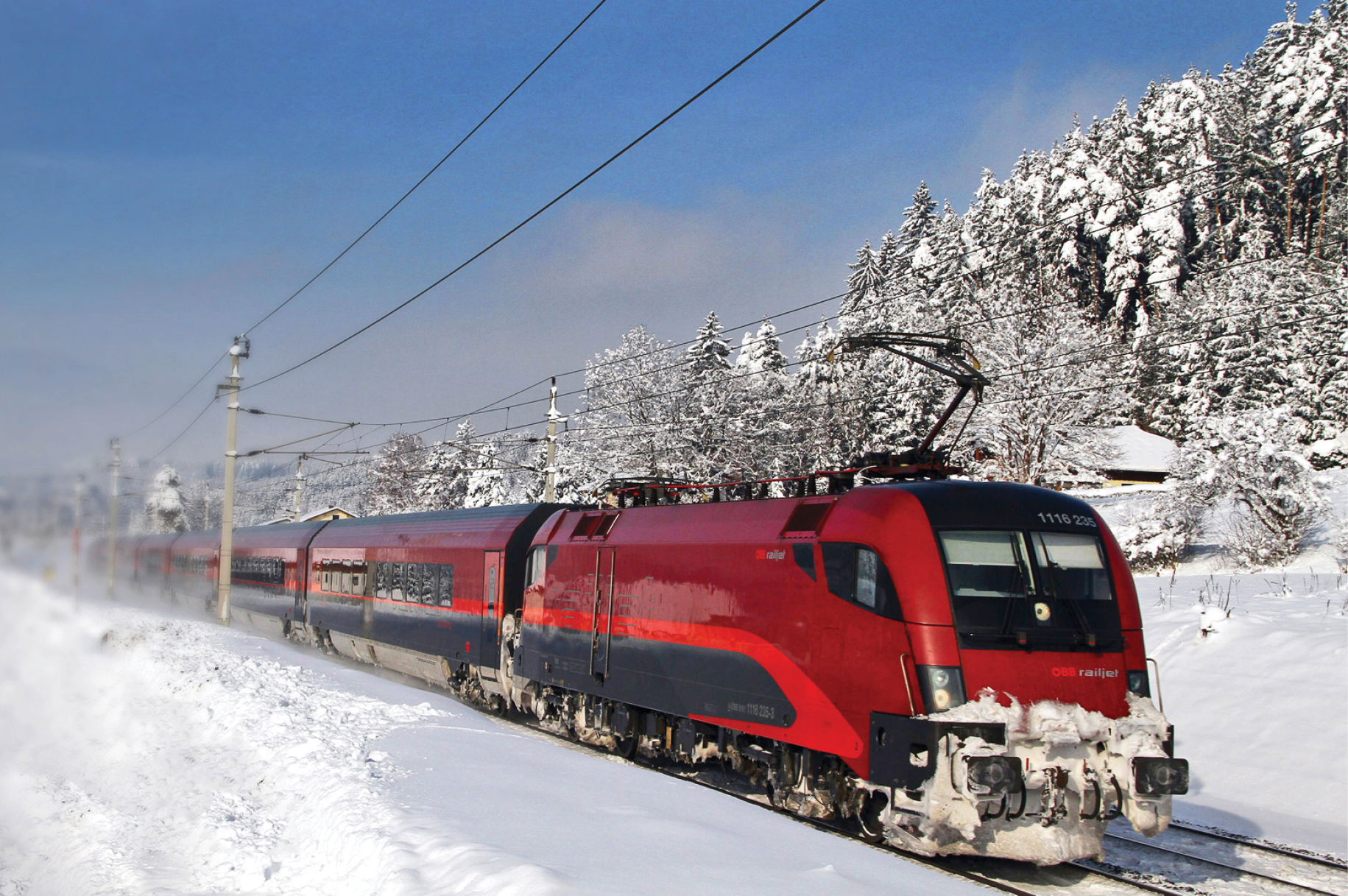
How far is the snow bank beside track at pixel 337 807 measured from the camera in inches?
262

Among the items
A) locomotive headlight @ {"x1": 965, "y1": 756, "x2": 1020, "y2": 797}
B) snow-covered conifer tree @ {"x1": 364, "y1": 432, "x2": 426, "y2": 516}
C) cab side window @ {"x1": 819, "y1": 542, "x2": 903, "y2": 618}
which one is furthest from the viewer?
snow-covered conifer tree @ {"x1": 364, "y1": 432, "x2": 426, "y2": 516}

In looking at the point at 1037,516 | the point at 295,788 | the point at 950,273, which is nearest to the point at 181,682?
the point at 295,788

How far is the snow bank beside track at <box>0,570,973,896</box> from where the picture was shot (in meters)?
6.65

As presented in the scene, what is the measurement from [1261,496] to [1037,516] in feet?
78.3

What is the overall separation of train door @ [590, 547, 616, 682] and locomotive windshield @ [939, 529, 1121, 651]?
588cm

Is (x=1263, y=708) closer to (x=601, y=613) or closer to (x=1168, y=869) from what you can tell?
(x=1168, y=869)

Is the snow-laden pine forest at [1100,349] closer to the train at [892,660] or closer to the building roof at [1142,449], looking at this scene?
the building roof at [1142,449]

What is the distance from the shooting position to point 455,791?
8.75m

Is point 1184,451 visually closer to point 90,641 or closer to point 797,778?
point 797,778

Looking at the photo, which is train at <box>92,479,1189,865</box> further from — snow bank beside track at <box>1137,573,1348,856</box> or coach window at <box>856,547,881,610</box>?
snow bank beside track at <box>1137,573,1348,856</box>

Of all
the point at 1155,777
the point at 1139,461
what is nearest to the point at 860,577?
the point at 1155,777

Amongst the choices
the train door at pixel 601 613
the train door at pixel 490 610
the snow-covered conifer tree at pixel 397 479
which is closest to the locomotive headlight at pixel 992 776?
the train door at pixel 601 613

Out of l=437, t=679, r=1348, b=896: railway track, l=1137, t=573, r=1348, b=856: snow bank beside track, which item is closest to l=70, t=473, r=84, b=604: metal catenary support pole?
l=437, t=679, r=1348, b=896: railway track

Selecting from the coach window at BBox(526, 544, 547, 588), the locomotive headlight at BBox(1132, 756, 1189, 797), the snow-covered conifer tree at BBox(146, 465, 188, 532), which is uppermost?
the snow-covered conifer tree at BBox(146, 465, 188, 532)
